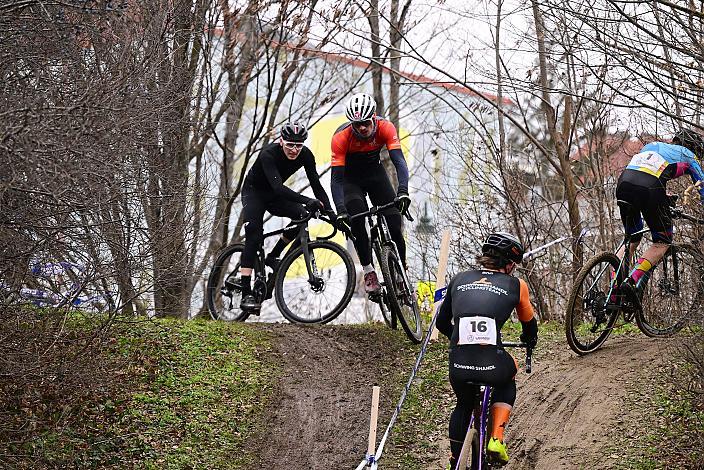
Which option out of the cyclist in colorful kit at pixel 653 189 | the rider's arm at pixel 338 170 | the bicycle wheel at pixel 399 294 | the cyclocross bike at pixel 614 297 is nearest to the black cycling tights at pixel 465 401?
the cyclocross bike at pixel 614 297

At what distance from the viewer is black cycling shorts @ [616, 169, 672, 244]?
323 inches

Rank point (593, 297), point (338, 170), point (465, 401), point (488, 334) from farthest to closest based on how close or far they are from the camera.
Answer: point (338, 170)
point (593, 297)
point (465, 401)
point (488, 334)

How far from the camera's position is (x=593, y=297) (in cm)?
852

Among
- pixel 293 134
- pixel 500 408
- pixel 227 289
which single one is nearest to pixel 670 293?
pixel 500 408

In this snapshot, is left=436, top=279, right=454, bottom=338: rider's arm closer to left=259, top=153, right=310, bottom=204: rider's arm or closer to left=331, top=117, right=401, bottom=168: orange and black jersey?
left=331, top=117, right=401, bottom=168: orange and black jersey

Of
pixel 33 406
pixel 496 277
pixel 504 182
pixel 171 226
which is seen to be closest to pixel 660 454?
pixel 496 277

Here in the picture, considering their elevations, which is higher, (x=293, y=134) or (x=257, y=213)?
(x=293, y=134)

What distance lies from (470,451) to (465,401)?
1.12 feet

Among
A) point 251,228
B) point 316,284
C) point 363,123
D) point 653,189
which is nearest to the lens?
point 653,189

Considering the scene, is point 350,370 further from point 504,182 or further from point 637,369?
point 504,182

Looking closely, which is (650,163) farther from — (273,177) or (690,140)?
(273,177)

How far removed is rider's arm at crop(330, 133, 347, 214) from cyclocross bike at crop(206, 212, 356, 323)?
3.25ft

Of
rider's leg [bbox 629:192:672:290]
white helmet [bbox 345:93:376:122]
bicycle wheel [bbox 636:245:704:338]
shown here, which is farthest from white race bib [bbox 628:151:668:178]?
white helmet [bbox 345:93:376:122]

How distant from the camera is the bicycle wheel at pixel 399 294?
9406 mm
